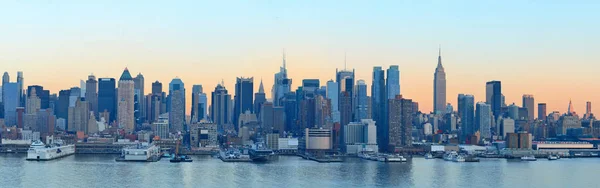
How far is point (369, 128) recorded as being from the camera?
104 metres

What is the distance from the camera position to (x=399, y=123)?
109 meters

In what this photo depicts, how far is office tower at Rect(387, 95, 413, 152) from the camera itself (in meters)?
105

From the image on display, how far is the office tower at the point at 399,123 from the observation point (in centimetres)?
10451

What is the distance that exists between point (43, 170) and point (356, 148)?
46.5 metres

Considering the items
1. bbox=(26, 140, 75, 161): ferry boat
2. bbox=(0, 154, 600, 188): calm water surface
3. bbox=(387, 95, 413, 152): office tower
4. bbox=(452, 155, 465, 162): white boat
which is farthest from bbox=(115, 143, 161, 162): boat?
bbox=(387, 95, 413, 152): office tower

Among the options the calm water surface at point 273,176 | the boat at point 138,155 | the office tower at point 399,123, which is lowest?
the calm water surface at point 273,176

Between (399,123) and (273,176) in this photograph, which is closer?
(273,176)

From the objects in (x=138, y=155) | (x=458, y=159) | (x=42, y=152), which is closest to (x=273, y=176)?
(x=138, y=155)

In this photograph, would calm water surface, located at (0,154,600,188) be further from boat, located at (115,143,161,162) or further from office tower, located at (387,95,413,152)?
office tower, located at (387,95,413,152)

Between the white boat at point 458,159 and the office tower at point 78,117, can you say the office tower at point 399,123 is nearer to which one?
the white boat at point 458,159

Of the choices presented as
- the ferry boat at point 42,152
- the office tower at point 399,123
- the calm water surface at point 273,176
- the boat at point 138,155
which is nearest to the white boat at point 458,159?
the calm water surface at point 273,176

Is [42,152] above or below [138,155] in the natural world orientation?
above

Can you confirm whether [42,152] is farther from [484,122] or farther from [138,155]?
[484,122]

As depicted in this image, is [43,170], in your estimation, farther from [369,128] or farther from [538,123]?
[538,123]
